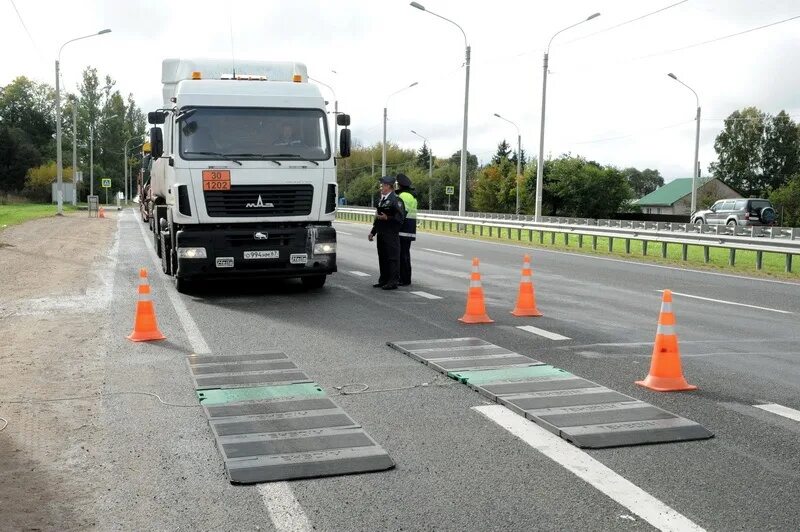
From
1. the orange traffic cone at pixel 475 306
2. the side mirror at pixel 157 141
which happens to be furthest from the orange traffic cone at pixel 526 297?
the side mirror at pixel 157 141

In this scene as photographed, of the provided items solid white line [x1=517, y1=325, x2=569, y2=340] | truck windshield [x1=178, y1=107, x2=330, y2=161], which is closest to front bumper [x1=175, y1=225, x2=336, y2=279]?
truck windshield [x1=178, y1=107, x2=330, y2=161]

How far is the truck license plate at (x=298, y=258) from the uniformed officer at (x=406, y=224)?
2.19 metres

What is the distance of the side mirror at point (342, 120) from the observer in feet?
43.4

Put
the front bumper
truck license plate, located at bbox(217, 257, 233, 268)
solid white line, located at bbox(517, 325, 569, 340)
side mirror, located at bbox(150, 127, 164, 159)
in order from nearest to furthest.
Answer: solid white line, located at bbox(517, 325, 569, 340) → the front bumper → truck license plate, located at bbox(217, 257, 233, 268) → side mirror, located at bbox(150, 127, 164, 159)

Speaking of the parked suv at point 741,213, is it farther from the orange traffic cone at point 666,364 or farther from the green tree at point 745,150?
the green tree at point 745,150

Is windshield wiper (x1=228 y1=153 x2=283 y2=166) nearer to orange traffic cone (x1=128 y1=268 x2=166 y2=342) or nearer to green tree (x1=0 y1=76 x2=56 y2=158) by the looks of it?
orange traffic cone (x1=128 y1=268 x2=166 y2=342)

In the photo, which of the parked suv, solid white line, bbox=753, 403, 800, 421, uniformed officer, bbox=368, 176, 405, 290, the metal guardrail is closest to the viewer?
solid white line, bbox=753, 403, 800, 421

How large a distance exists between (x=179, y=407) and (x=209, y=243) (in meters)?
6.54

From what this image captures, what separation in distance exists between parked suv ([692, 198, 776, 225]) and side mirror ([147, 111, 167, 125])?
40069 millimetres

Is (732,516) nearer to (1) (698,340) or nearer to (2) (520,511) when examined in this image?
(2) (520,511)

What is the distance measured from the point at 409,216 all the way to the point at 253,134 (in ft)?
10.8

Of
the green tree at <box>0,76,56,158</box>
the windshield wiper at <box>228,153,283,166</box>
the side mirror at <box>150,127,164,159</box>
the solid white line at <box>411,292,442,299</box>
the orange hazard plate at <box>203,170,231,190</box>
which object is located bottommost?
the solid white line at <box>411,292,442,299</box>

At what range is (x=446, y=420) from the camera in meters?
5.89

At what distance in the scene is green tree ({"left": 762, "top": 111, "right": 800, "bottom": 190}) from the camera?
9919cm
